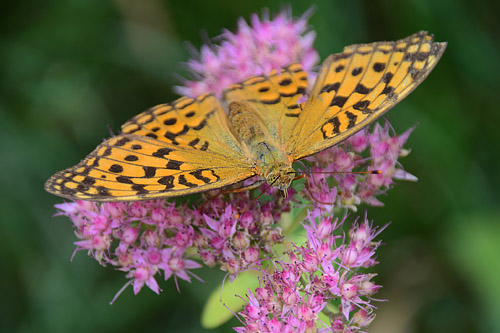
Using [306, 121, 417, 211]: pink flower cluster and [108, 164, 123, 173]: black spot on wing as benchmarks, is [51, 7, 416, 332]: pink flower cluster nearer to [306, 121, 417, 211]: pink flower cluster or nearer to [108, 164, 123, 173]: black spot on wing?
[306, 121, 417, 211]: pink flower cluster

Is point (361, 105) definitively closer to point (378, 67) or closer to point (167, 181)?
point (378, 67)

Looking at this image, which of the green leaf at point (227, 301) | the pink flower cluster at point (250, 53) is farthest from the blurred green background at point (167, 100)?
the green leaf at point (227, 301)

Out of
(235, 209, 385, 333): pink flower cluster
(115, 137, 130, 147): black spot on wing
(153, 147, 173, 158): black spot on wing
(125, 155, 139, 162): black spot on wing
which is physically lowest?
(235, 209, 385, 333): pink flower cluster

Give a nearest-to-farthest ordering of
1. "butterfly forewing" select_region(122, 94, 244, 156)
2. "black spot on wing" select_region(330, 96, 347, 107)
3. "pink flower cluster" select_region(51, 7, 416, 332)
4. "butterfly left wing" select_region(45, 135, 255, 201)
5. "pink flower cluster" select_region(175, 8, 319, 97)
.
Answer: "butterfly left wing" select_region(45, 135, 255, 201) → "pink flower cluster" select_region(51, 7, 416, 332) → "black spot on wing" select_region(330, 96, 347, 107) → "butterfly forewing" select_region(122, 94, 244, 156) → "pink flower cluster" select_region(175, 8, 319, 97)

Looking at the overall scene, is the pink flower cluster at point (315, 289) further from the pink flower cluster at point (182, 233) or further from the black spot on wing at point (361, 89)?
the black spot on wing at point (361, 89)

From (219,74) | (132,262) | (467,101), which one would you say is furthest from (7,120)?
(467,101)

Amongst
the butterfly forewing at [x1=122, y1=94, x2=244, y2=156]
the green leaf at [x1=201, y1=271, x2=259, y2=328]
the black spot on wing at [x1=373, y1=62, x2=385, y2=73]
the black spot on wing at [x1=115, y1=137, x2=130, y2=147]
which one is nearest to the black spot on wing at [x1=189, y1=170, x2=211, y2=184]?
the butterfly forewing at [x1=122, y1=94, x2=244, y2=156]

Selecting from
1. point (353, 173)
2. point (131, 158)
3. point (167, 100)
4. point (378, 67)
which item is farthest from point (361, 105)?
point (167, 100)
